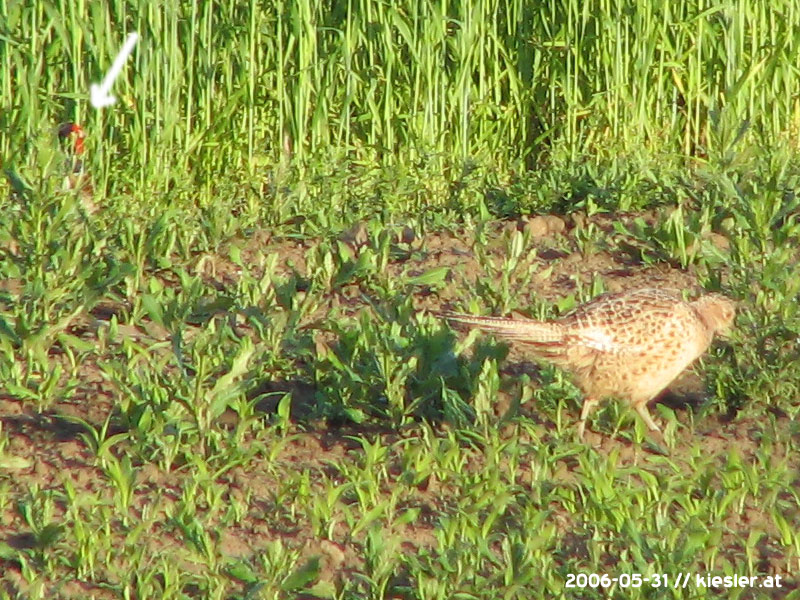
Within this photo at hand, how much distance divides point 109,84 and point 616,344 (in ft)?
12.0

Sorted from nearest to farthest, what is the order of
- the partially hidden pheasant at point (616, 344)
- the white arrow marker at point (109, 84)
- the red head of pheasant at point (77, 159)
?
the partially hidden pheasant at point (616, 344) → the red head of pheasant at point (77, 159) → the white arrow marker at point (109, 84)

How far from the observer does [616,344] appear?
5336mm

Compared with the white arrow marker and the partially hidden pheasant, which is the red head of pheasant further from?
the partially hidden pheasant

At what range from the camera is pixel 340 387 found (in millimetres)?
5414

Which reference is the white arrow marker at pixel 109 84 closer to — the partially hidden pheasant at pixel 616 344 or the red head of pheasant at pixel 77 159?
the red head of pheasant at pixel 77 159

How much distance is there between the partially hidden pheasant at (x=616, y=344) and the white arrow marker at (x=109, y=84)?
10.5 ft

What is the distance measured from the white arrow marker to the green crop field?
0.25 ft

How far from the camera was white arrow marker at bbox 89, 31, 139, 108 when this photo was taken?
785cm

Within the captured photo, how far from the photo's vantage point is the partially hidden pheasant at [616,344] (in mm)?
5324

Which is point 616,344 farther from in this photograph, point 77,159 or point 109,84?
point 109,84

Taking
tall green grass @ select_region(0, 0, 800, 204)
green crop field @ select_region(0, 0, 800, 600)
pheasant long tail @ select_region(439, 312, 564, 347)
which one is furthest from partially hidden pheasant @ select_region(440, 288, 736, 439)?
tall green grass @ select_region(0, 0, 800, 204)

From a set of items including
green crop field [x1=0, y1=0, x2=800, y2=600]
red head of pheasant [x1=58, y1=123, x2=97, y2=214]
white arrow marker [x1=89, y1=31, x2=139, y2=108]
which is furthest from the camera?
white arrow marker [x1=89, y1=31, x2=139, y2=108]

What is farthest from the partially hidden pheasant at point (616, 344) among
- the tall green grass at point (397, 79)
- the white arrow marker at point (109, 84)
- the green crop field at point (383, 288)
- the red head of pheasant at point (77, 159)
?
the white arrow marker at point (109, 84)

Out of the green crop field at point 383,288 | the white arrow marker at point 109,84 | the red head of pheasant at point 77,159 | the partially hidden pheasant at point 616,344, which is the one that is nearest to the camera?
the green crop field at point 383,288
